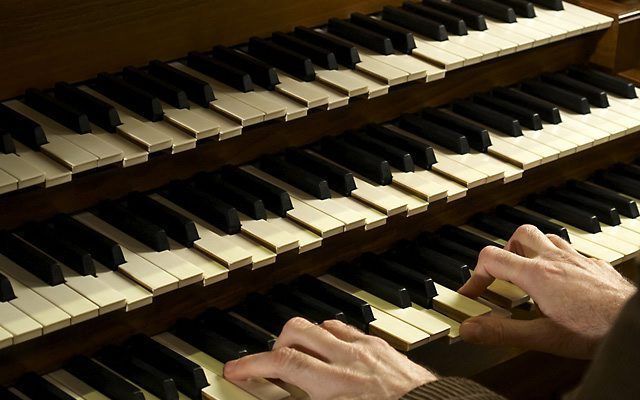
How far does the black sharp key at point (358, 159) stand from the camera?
7.38ft

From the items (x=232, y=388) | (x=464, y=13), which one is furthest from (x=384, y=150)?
(x=232, y=388)

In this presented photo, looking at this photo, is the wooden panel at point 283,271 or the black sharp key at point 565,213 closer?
the wooden panel at point 283,271

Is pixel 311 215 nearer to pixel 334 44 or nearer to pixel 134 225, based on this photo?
pixel 134 225

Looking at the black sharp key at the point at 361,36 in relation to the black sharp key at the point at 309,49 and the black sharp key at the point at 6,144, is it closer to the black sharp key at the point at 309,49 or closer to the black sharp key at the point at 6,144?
the black sharp key at the point at 309,49

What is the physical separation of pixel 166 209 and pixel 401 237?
58 centimetres

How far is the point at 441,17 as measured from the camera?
259cm

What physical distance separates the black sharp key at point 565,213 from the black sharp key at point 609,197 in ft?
0.27

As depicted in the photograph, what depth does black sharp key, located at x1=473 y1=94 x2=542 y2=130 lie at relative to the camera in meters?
2.54

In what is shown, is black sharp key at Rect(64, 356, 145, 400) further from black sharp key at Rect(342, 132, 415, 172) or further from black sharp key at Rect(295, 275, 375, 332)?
black sharp key at Rect(342, 132, 415, 172)

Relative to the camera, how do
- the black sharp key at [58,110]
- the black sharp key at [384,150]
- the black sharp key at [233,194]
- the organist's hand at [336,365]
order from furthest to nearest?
the black sharp key at [384,150] → the black sharp key at [233,194] → the black sharp key at [58,110] → the organist's hand at [336,365]

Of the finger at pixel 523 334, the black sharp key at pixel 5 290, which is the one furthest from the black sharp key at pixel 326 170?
the black sharp key at pixel 5 290

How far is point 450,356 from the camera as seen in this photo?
2258mm

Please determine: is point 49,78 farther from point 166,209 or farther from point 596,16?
point 596,16

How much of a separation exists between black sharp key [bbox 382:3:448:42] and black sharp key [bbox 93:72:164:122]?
0.73m
